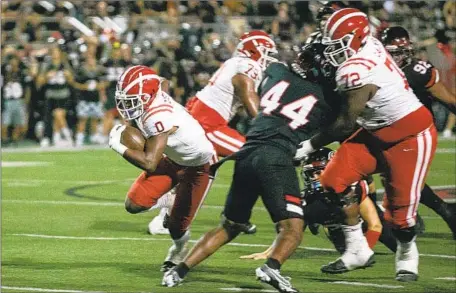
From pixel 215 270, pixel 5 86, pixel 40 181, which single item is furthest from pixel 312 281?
pixel 5 86

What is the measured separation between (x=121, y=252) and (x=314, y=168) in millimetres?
1813

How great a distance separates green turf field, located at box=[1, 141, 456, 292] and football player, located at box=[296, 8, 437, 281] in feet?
1.05

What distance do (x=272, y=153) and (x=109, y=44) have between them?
567 inches

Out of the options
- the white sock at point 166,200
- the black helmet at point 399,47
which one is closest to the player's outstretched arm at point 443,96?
the black helmet at point 399,47

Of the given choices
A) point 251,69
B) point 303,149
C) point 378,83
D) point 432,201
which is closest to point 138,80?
point 303,149

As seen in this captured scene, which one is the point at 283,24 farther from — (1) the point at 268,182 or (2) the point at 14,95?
(1) the point at 268,182

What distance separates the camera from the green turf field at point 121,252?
7445 millimetres

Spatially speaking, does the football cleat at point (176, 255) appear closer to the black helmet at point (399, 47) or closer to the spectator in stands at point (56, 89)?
the black helmet at point (399, 47)

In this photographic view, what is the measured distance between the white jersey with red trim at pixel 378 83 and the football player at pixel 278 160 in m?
0.23

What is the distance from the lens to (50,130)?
2041 centimetres

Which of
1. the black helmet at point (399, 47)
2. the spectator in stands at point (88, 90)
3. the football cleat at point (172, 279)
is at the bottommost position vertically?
the spectator in stands at point (88, 90)

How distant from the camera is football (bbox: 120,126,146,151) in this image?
7.55 m

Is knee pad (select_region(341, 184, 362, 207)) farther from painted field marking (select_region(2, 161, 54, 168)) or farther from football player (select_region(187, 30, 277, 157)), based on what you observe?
painted field marking (select_region(2, 161, 54, 168))

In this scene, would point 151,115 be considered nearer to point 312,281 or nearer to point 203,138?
point 203,138
